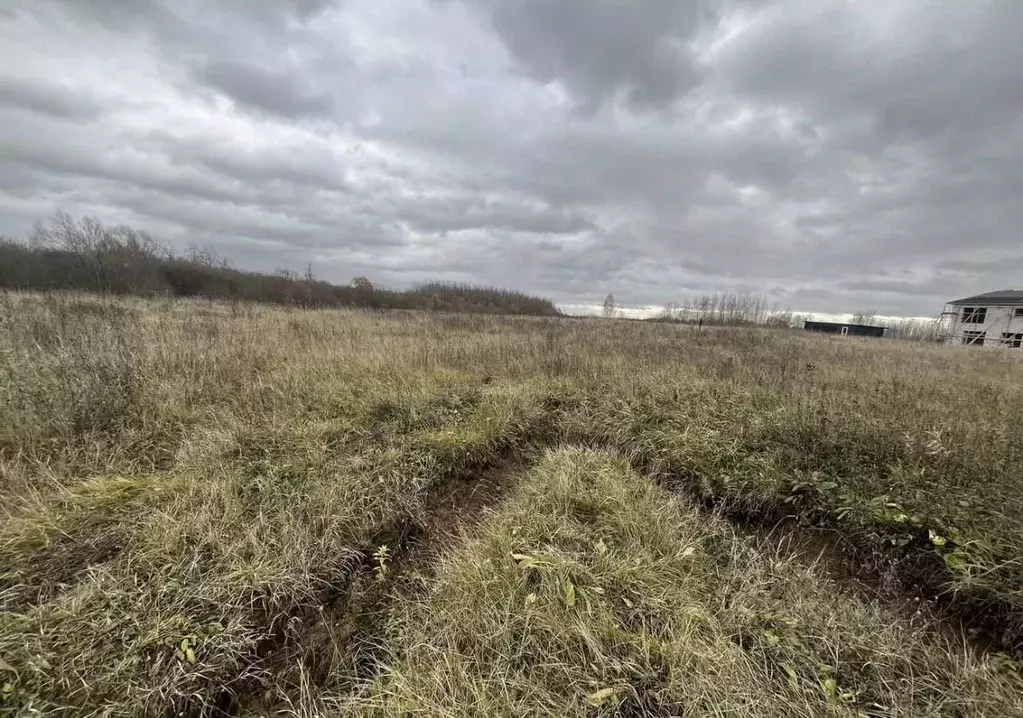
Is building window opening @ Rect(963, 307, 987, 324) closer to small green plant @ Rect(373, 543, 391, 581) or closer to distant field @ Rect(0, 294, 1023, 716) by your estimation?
distant field @ Rect(0, 294, 1023, 716)

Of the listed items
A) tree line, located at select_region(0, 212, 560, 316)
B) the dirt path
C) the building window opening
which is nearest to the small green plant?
the dirt path

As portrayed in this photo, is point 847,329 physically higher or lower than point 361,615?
higher

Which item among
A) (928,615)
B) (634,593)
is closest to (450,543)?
(634,593)

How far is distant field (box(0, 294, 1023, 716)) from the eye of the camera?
189 cm

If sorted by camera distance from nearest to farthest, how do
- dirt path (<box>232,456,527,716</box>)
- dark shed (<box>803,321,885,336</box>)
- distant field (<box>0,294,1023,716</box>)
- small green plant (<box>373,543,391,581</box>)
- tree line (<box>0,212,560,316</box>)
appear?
distant field (<box>0,294,1023,716</box>)
dirt path (<box>232,456,527,716</box>)
small green plant (<box>373,543,391,581</box>)
tree line (<box>0,212,560,316</box>)
dark shed (<box>803,321,885,336</box>)

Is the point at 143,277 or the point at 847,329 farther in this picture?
the point at 847,329

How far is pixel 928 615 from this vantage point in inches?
100

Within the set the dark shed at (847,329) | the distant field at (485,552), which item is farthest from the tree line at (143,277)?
the dark shed at (847,329)

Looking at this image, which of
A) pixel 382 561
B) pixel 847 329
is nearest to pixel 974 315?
pixel 847 329

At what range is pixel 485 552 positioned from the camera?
279 cm

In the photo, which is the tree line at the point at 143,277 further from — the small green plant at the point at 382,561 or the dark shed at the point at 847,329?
the dark shed at the point at 847,329

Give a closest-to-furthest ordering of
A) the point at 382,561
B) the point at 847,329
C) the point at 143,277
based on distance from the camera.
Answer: the point at 382,561, the point at 143,277, the point at 847,329

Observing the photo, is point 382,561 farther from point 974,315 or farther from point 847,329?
point 847,329

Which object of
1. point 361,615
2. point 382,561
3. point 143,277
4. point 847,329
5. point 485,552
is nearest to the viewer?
point 361,615
